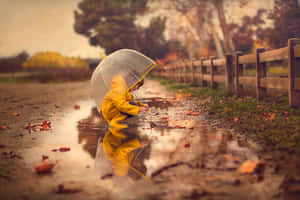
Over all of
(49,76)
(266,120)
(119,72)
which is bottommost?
(266,120)

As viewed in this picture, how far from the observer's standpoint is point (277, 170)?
9.73 ft

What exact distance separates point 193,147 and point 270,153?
93 centimetres

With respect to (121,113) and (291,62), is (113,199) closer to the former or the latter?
(121,113)

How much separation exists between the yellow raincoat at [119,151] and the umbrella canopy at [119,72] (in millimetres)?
960

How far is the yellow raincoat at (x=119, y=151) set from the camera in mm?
3322

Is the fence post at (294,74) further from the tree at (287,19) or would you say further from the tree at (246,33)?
the tree at (246,33)

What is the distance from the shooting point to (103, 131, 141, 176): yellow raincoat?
3.32 metres

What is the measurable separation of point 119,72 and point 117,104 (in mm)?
592

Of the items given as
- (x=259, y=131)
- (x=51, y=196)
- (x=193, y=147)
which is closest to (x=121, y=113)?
(x=193, y=147)

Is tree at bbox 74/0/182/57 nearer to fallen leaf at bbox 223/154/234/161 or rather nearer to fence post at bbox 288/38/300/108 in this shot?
fence post at bbox 288/38/300/108

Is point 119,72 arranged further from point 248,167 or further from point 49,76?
point 49,76

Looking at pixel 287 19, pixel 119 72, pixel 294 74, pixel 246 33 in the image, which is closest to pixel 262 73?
pixel 294 74

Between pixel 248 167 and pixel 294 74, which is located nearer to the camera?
pixel 248 167

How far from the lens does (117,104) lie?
5.50 m
